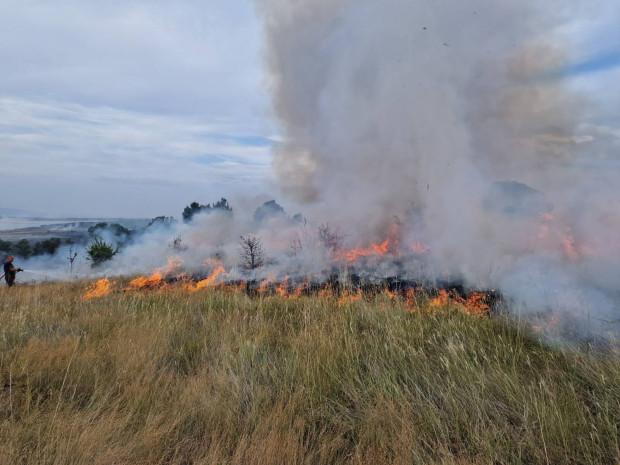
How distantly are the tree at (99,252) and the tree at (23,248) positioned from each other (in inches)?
433

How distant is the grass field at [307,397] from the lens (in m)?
2.22

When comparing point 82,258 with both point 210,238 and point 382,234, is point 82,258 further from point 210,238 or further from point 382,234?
point 382,234

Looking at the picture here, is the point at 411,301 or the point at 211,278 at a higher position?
the point at 411,301

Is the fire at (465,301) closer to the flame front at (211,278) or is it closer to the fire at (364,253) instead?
the fire at (364,253)

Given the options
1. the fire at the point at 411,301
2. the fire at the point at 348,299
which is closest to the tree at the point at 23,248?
the fire at the point at 348,299

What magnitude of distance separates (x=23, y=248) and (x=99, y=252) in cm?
1365

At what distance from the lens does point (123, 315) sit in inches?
219

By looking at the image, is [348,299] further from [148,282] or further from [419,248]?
[148,282]

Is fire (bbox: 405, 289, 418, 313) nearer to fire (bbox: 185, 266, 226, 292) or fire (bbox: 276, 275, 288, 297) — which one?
fire (bbox: 276, 275, 288, 297)

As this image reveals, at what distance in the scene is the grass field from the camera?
222 cm

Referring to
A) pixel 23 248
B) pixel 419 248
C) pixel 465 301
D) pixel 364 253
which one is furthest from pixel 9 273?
pixel 23 248

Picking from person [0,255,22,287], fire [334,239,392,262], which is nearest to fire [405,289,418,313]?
fire [334,239,392,262]

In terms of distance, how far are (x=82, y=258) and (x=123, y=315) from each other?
50.7ft

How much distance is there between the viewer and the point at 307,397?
113 inches
